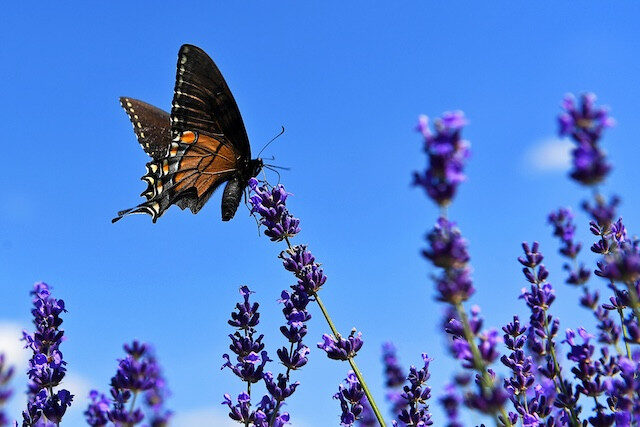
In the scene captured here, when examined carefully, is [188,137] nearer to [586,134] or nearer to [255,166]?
[255,166]

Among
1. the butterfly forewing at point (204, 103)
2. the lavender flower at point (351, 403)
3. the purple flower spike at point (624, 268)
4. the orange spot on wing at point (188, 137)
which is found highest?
the butterfly forewing at point (204, 103)

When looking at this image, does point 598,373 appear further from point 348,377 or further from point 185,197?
point 185,197

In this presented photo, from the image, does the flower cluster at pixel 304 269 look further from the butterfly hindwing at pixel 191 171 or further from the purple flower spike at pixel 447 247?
the butterfly hindwing at pixel 191 171

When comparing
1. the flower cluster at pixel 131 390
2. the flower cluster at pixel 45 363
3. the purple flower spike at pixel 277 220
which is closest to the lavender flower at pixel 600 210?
the flower cluster at pixel 131 390

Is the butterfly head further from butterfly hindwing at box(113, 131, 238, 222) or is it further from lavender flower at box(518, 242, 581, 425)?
lavender flower at box(518, 242, 581, 425)

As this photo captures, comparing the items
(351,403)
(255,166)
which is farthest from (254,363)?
(255,166)

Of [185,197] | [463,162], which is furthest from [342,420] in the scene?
[185,197]
